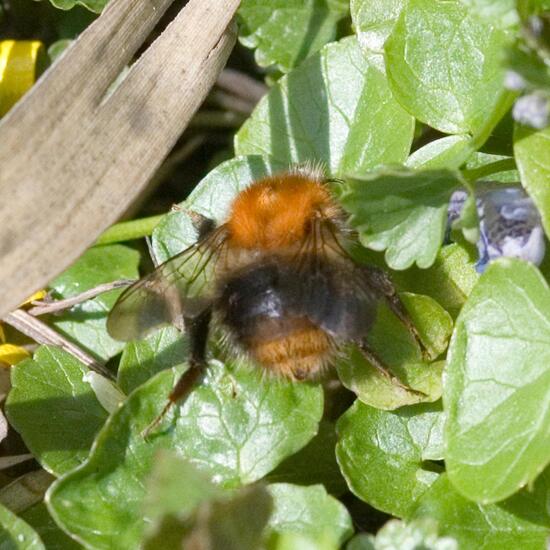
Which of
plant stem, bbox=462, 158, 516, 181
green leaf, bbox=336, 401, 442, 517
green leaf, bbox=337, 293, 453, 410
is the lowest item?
green leaf, bbox=336, 401, 442, 517

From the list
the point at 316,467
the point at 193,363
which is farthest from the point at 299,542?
the point at 316,467

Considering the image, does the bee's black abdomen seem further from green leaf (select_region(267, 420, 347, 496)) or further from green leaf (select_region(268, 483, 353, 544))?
green leaf (select_region(267, 420, 347, 496))

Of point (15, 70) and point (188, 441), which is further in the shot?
A: point (15, 70)

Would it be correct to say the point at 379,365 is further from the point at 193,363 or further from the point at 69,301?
the point at 69,301

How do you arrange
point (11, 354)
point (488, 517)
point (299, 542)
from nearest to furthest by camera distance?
point (299, 542) < point (488, 517) < point (11, 354)

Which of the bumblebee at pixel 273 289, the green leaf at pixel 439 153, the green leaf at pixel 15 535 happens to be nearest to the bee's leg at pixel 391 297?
the bumblebee at pixel 273 289

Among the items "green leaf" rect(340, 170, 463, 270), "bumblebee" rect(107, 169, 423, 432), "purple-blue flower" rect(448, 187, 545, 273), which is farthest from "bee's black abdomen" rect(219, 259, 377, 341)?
"purple-blue flower" rect(448, 187, 545, 273)

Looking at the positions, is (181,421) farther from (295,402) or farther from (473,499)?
(473,499)
